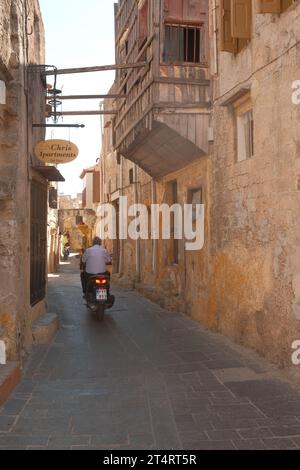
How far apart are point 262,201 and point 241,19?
2.56m

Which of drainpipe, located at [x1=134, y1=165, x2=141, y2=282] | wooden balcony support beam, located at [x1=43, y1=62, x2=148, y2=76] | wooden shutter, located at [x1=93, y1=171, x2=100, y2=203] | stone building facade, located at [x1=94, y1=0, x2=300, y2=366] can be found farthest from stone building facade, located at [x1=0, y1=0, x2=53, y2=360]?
A: wooden shutter, located at [x1=93, y1=171, x2=100, y2=203]

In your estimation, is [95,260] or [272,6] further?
[95,260]

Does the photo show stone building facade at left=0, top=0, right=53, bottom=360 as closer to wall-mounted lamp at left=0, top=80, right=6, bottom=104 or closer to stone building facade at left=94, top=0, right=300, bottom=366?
wall-mounted lamp at left=0, top=80, right=6, bottom=104

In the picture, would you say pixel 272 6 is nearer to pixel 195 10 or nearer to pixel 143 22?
pixel 195 10

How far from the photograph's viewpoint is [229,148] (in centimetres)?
809

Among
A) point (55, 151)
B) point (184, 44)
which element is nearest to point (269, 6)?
point (184, 44)

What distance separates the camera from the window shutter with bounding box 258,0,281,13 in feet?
19.8

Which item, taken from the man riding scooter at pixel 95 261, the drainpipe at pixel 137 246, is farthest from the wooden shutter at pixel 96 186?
the man riding scooter at pixel 95 261

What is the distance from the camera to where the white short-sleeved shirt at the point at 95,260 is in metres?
10.5

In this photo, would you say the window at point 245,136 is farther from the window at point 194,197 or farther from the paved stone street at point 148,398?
the paved stone street at point 148,398

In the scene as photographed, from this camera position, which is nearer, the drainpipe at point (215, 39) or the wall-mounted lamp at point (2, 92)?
the wall-mounted lamp at point (2, 92)

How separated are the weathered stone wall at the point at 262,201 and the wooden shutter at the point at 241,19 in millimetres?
149

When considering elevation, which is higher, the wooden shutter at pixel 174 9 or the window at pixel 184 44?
the wooden shutter at pixel 174 9

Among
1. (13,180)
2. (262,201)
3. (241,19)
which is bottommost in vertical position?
(262,201)
